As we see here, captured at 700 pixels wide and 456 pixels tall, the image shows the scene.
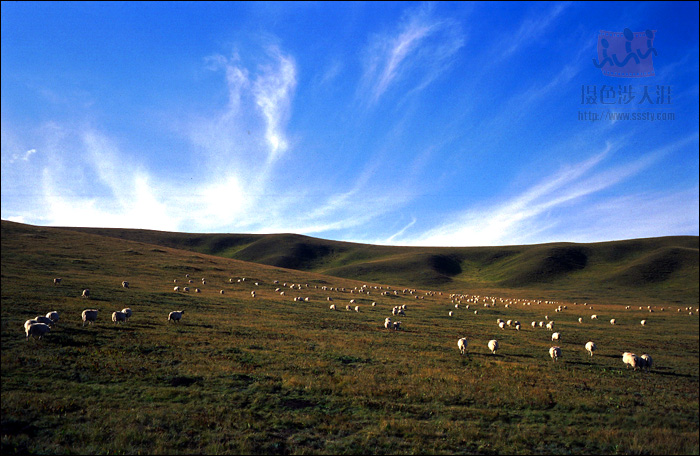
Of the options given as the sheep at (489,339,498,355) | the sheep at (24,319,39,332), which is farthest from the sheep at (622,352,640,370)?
the sheep at (24,319,39,332)

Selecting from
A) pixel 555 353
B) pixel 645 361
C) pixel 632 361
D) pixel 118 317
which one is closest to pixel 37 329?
pixel 118 317

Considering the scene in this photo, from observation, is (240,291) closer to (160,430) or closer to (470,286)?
(160,430)

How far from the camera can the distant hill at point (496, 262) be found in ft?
394

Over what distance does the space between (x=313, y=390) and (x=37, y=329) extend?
1766cm

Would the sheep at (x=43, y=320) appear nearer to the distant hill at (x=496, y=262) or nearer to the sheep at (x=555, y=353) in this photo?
the sheep at (x=555, y=353)

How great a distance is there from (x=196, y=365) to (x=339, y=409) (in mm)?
8840

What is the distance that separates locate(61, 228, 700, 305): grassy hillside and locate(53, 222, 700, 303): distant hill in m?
0.25

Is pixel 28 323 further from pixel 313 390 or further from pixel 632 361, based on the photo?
pixel 632 361

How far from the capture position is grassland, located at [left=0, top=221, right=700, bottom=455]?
1080cm

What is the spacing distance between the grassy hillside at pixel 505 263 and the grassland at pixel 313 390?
97279mm

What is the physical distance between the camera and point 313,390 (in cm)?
1528

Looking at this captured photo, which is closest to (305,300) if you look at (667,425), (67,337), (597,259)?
(67,337)

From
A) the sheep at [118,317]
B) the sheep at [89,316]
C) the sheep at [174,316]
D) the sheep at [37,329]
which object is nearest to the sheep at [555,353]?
the sheep at [174,316]

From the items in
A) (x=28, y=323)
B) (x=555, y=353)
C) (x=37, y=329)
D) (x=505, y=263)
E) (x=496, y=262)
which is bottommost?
(x=555, y=353)
